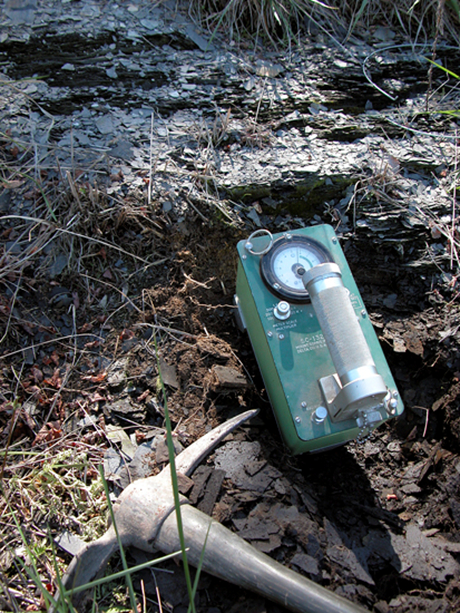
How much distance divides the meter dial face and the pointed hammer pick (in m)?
0.89

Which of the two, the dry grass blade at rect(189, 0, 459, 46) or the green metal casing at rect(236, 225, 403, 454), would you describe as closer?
the green metal casing at rect(236, 225, 403, 454)

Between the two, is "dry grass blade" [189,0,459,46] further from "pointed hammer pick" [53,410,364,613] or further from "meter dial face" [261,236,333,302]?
"pointed hammer pick" [53,410,364,613]

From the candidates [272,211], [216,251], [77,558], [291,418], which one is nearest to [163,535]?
[77,558]

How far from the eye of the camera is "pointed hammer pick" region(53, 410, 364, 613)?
141 cm

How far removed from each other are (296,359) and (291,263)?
1.43ft

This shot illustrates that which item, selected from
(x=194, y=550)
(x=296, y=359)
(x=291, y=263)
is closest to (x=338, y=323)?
(x=296, y=359)

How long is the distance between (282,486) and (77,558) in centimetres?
77

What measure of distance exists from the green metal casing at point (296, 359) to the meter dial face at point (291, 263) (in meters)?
0.04

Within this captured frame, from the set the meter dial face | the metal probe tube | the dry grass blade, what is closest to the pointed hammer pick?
the metal probe tube

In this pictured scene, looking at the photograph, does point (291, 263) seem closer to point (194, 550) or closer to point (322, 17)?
point (194, 550)

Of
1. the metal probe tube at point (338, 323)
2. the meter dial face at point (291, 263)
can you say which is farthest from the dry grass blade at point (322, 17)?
the metal probe tube at point (338, 323)

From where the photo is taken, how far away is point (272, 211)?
254 centimetres

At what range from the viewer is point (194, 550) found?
1.50m

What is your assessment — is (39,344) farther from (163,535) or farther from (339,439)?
(339,439)
